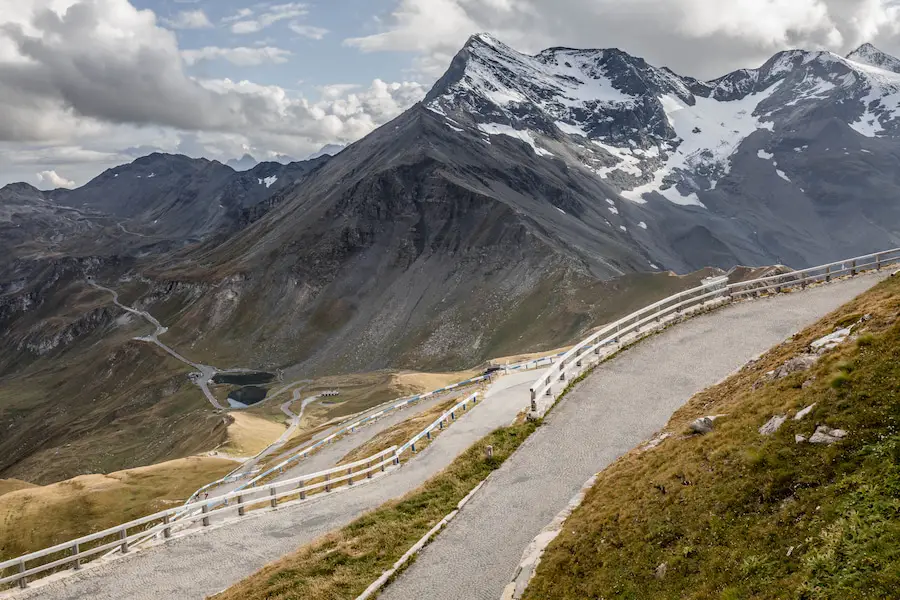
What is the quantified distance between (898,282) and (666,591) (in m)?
14.4

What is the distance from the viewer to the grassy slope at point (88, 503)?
57.9 metres

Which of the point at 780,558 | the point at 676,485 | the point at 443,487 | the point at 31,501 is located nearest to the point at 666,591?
the point at 780,558

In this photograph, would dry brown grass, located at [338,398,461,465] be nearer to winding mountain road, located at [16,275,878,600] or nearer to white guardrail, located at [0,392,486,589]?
white guardrail, located at [0,392,486,589]

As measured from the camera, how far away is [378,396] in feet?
338

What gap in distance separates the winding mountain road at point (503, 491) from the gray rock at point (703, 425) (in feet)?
12.3

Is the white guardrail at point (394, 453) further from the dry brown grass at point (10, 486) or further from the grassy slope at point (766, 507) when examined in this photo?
the dry brown grass at point (10, 486)

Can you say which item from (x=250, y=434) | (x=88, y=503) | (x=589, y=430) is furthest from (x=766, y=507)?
(x=250, y=434)

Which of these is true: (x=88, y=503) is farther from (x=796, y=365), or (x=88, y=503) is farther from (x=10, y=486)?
(x=796, y=365)

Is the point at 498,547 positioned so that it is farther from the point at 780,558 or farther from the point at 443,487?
the point at 780,558

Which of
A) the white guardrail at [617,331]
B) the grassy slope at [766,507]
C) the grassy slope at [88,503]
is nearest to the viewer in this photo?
the grassy slope at [766,507]

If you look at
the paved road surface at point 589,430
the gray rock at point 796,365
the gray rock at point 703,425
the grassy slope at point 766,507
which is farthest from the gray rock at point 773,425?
the paved road surface at point 589,430

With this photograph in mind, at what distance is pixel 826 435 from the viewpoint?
11430 millimetres

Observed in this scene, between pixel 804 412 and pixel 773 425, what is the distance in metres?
0.73

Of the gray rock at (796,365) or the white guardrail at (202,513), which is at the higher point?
the gray rock at (796,365)
